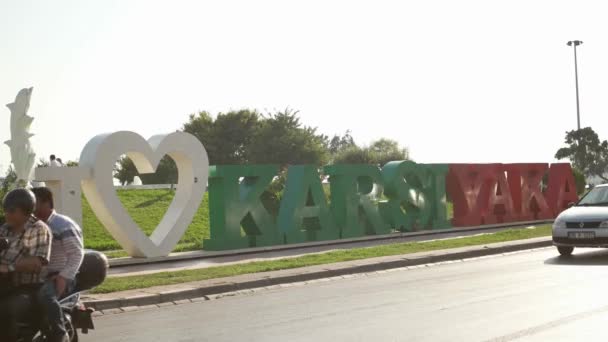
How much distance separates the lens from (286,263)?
17.5 metres

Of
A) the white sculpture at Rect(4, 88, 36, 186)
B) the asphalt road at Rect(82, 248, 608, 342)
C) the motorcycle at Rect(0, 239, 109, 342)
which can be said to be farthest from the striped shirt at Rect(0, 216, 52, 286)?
Answer: the white sculpture at Rect(4, 88, 36, 186)

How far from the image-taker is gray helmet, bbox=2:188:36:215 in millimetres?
6730

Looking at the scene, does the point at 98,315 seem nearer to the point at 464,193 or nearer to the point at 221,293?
the point at 221,293

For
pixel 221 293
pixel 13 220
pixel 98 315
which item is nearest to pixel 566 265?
pixel 221 293

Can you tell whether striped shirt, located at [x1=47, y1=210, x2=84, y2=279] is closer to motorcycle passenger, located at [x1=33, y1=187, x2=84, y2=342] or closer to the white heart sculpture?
motorcycle passenger, located at [x1=33, y1=187, x2=84, y2=342]

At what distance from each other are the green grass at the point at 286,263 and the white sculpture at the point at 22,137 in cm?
591

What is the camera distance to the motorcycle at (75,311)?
6809 millimetres

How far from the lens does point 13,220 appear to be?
22.1 feet

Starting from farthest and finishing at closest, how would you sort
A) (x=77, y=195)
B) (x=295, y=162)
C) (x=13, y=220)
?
(x=295, y=162) < (x=77, y=195) < (x=13, y=220)

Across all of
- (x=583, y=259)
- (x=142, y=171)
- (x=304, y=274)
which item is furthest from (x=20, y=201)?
(x=142, y=171)

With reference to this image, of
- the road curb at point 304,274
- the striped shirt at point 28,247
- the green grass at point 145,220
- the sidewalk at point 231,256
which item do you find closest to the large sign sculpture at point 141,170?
the sidewalk at point 231,256

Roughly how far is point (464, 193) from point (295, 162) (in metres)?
43.6

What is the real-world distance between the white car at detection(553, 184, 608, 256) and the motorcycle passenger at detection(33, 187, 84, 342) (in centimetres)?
1263

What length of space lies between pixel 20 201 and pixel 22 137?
584 inches
